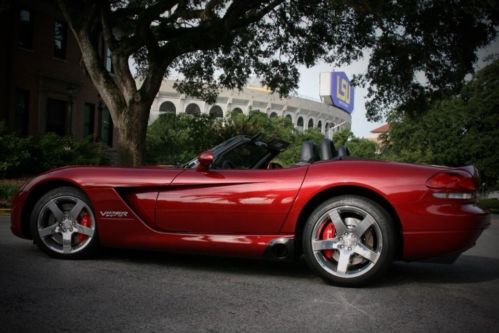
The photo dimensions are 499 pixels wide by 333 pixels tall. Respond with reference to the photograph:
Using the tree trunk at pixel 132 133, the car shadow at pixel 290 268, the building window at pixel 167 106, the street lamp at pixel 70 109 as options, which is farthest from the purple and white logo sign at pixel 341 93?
the car shadow at pixel 290 268

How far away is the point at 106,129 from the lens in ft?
93.9

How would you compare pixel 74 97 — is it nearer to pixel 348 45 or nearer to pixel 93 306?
pixel 348 45

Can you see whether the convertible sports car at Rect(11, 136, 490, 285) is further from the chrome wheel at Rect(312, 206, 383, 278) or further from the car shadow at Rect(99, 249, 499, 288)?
the car shadow at Rect(99, 249, 499, 288)

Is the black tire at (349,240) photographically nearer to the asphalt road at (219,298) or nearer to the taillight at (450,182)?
the asphalt road at (219,298)

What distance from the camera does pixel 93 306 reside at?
10.8 feet

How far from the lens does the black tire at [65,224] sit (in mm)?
4793

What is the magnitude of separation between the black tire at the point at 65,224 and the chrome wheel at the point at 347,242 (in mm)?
1992

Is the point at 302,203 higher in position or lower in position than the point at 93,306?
higher

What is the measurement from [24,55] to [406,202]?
21864 mm

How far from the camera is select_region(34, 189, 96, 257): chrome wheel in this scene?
4.80 m

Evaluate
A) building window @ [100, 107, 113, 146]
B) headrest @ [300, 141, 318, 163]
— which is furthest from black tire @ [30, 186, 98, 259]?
building window @ [100, 107, 113, 146]

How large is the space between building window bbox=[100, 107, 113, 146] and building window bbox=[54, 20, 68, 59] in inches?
150

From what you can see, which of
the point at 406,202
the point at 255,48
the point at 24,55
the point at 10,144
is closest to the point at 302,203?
the point at 406,202

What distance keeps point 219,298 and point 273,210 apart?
2.90 feet
